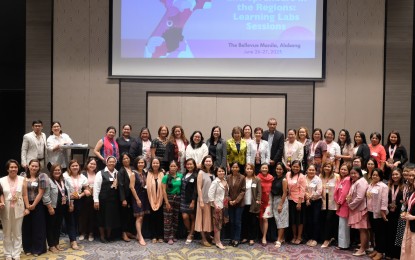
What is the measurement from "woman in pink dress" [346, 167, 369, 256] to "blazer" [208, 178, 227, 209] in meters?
1.75

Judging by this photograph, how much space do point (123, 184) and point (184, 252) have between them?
1321mm

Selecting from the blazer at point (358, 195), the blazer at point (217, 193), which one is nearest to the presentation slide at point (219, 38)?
Result: the blazer at point (217, 193)

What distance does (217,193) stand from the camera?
6.50m

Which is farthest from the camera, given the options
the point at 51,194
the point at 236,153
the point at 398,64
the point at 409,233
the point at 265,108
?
the point at 265,108

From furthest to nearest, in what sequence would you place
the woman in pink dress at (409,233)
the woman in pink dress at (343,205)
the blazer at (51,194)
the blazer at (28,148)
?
the blazer at (28,148)
the woman in pink dress at (343,205)
the blazer at (51,194)
the woman in pink dress at (409,233)

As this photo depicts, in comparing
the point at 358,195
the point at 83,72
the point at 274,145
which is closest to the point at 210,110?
the point at 274,145

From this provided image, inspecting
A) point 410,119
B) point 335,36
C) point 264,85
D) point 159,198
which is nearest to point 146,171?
point 159,198

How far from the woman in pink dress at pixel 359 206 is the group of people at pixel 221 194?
14 mm

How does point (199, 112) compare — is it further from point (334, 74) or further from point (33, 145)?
point (33, 145)

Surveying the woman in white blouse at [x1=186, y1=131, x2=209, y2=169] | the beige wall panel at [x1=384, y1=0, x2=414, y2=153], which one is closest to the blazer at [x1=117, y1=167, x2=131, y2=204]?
the woman in white blouse at [x1=186, y1=131, x2=209, y2=169]

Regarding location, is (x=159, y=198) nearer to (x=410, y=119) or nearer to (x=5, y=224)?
(x=5, y=224)

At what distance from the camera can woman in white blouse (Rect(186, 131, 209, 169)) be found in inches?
273

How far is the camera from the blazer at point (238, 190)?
654 cm

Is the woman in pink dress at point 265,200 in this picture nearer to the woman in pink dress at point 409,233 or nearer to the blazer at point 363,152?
the blazer at point 363,152
